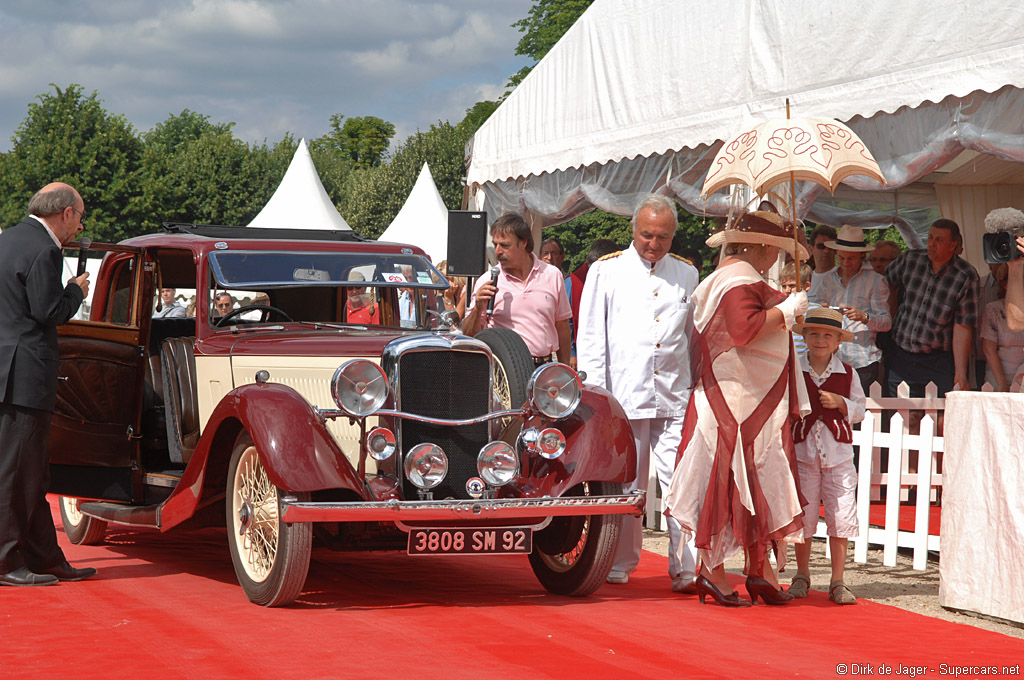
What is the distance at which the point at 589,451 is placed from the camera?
19.3ft

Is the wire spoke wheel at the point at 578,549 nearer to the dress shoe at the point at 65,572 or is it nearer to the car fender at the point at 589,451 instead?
the car fender at the point at 589,451

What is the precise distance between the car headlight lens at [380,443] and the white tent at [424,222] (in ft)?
62.0

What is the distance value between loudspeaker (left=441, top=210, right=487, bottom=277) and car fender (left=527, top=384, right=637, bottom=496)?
1652 mm

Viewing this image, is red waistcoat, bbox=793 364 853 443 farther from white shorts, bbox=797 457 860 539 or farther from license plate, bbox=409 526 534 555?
license plate, bbox=409 526 534 555

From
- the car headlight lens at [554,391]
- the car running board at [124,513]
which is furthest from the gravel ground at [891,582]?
the car running board at [124,513]

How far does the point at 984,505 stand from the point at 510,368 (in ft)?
8.05

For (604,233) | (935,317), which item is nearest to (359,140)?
(604,233)

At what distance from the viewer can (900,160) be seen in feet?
24.5

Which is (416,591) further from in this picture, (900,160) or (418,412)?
(900,160)

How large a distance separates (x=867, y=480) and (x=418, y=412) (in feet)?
11.6

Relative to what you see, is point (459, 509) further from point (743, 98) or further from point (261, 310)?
point (743, 98)

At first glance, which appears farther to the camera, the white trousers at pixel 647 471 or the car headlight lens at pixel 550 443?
the white trousers at pixel 647 471

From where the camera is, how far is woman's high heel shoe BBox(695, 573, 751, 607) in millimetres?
5828

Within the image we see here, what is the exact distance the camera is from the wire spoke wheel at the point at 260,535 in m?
5.30
